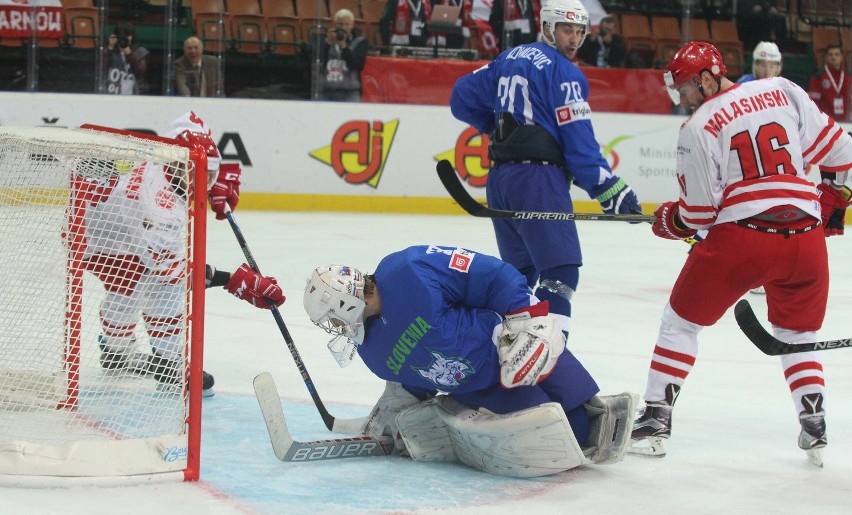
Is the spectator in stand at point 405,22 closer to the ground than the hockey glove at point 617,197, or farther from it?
farther from it

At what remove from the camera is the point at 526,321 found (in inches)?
106

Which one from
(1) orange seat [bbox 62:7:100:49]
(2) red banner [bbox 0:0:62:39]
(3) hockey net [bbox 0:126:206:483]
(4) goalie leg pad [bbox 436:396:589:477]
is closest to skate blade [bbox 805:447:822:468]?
(4) goalie leg pad [bbox 436:396:589:477]

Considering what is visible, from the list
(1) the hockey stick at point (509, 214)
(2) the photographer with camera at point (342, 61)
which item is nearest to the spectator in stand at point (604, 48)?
(2) the photographer with camera at point (342, 61)

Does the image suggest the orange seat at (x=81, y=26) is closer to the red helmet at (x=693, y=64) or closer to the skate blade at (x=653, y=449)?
the red helmet at (x=693, y=64)

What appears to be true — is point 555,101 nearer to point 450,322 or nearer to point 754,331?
point 754,331

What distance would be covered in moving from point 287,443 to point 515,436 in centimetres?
55

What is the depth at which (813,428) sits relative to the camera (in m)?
3.08

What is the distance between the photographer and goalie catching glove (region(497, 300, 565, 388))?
8.79ft

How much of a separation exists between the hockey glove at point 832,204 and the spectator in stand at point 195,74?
231 inches

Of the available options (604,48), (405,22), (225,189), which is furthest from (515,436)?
(604,48)

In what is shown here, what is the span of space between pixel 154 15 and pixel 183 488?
6.32 metres

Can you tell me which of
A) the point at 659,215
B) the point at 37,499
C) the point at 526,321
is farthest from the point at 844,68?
the point at 37,499

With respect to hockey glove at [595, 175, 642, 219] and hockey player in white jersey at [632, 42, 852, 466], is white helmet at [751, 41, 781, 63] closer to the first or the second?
hockey glove at [595, 175, 642, 219]

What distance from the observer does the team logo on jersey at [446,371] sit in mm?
2846
